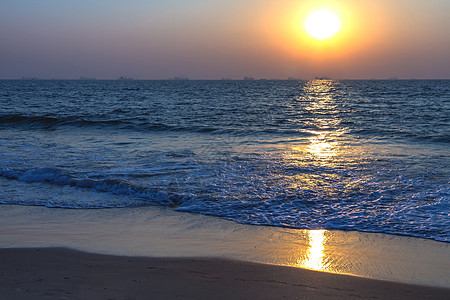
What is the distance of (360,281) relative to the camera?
4.00m

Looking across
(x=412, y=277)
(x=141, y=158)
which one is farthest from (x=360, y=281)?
(x=141, y=158)

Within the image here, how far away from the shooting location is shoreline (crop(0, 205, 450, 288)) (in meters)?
4.45

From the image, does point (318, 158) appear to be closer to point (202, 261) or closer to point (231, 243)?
point (231, 243)

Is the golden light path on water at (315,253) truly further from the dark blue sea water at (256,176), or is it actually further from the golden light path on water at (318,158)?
the dark blue sea water at (256,176)

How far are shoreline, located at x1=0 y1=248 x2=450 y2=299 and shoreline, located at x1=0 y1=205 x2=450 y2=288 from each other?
0.69ft

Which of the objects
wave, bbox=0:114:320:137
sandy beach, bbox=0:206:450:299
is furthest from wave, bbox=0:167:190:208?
wave, bbox=0:114:320:137

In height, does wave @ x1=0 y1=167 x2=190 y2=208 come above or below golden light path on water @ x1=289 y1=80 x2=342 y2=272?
below

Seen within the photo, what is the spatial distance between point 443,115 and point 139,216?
26002 millimetres

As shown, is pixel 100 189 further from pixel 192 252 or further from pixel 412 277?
pixel 412 277

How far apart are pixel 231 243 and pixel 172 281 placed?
4.73 feet

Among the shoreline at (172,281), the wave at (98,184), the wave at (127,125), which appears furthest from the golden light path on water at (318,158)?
the wave at (98,184)

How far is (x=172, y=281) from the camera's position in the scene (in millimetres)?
3926

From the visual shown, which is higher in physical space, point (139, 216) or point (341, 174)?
point (341, 174)

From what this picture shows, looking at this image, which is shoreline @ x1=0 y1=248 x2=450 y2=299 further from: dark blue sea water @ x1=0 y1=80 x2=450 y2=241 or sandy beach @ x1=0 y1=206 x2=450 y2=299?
dark blue sea water @ x1=0 y1=80 x2=450 y2=241
